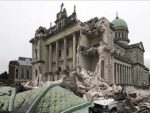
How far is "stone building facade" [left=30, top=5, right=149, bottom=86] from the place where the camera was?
36.8 m

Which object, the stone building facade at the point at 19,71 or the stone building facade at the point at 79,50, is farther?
the stone building facade at the point at 19,71

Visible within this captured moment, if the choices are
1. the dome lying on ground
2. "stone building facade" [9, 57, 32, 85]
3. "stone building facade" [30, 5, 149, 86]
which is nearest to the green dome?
"stone building facade" [30, 5, 149, 86]

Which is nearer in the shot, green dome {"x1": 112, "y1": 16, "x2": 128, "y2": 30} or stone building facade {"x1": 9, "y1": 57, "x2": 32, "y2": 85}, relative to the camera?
green dome {"x1": 112, "y1": 16, "x2": 128, "y2": 30}

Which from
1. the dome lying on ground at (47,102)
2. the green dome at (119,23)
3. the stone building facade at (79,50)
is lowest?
the dome lying on ground at (47,102)

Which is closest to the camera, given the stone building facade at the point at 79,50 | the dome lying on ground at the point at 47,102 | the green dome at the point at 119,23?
the dome lying on ground at the point at 47,102

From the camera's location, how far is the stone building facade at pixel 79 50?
36781 mm

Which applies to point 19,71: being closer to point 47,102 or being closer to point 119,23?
point 119,23

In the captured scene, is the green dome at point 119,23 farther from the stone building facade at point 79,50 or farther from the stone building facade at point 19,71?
the stone building facade at point 19,71

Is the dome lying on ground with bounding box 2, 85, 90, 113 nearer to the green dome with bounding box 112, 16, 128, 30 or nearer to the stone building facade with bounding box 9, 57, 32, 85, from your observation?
the green dome with bounding box 112, 16, 128, 30

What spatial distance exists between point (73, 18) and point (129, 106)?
94.9ft

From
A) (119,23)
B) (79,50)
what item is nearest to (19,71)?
(119,23)

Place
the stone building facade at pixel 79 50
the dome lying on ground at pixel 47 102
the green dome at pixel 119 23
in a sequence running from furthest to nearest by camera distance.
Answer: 1. the green dome at pixel 119 23
2. the stone building facade at pixel 79 50
3. the dome lying on ground at pixel 47 102

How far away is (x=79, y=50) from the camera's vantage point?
38.3 metres

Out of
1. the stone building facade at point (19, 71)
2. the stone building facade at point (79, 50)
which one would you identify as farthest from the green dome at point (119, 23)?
the stone building facade at point (19, 71)
